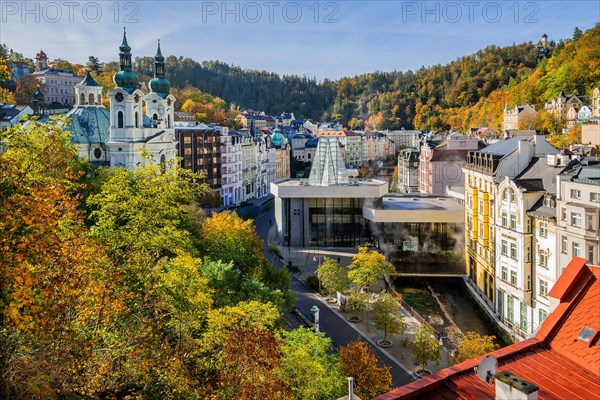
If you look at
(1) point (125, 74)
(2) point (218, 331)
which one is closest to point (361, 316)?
(2) point (218, 331)

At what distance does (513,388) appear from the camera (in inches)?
338

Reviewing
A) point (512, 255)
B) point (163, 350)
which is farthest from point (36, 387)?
point (512, 255)

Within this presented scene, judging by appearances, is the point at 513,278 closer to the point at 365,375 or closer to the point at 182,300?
the point at 365,375

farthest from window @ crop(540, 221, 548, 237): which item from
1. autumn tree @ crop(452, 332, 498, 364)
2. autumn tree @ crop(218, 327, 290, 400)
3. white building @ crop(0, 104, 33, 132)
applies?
white building @ crop(0, 104, 33, 132)

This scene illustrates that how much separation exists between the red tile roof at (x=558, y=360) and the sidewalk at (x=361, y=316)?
20.9 m

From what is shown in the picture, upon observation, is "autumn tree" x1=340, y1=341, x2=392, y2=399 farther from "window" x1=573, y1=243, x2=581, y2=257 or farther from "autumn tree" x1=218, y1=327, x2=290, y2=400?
"window" x1=573, y1=243, x2=581, y2=257

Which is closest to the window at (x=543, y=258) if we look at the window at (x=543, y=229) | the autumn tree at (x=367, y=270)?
the window at (x=543, y=229)

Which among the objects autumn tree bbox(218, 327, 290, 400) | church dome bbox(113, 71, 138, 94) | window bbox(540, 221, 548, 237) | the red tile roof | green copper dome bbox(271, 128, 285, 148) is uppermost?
church dome bbox(113, 71, 138, 94)

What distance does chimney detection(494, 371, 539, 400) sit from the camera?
8.38 m

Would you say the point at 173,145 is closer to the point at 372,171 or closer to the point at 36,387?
the point at 36,387

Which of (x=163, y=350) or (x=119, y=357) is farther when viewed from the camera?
(x=163, y=350)

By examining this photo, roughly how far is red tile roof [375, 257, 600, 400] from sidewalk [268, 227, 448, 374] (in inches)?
824

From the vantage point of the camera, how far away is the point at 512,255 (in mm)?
38281

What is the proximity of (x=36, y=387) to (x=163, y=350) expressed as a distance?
241 inches
